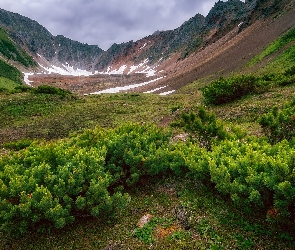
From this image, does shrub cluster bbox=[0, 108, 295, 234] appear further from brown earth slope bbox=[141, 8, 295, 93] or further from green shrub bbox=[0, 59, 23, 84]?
green shrub bbox=[0, 59, 23, 84]

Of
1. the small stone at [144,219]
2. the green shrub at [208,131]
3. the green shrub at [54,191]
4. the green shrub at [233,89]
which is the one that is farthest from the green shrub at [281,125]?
the green shrub at [233,89]

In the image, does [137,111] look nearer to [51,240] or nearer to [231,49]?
[51,240]

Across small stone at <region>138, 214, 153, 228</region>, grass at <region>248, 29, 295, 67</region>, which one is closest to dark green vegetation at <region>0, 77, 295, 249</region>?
small stone at <region>138, 214, 153, 228</region>

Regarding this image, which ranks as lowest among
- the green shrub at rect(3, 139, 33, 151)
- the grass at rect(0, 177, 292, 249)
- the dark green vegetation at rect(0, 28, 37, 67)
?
the grass at rect(0, 177, 292, 249)

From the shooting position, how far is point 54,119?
33500 millimetres

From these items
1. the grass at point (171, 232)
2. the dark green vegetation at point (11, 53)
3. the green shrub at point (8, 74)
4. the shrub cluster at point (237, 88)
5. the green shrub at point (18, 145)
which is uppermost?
the dark green vegetation at point (11, 53)

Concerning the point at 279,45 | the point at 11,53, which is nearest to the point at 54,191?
the point at 279,45

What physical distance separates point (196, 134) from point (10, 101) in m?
30.2

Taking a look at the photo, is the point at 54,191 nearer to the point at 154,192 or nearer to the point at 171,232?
the point at 171,232

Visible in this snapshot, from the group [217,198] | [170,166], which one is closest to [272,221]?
[217,198]

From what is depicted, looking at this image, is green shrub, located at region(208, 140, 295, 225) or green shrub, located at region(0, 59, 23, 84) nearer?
green shrub, located at region(208, 140, 295, 225)

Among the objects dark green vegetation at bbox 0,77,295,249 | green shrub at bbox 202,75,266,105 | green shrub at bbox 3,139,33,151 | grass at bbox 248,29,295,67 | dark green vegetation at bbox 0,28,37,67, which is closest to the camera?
dark green vegetation at bbox 0,77,295,249

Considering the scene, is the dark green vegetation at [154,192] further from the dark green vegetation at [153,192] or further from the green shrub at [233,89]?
the green shrub at [233,89]

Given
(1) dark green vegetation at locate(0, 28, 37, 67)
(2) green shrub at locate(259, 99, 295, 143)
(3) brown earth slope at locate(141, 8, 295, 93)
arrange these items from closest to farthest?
(2) green shrub at locate(259, 99, 295, 143) < (3) brown earth slope at locate(141, 8, 295, 93) < (1) dark green vegetation at locate(0, 28, 37, 67)
